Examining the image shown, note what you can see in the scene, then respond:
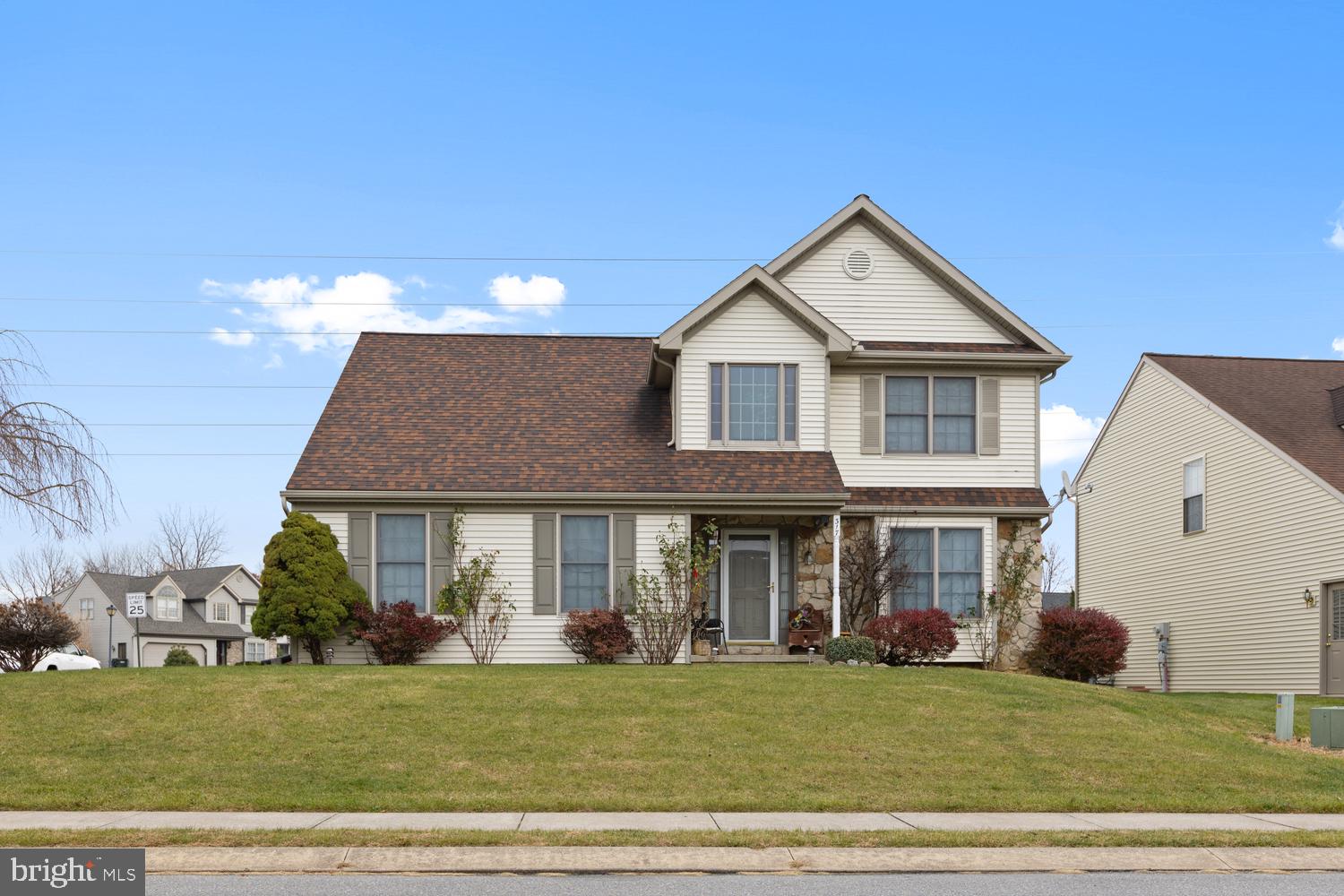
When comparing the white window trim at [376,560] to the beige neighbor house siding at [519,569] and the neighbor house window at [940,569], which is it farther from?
the neighbor house window at [940,569]

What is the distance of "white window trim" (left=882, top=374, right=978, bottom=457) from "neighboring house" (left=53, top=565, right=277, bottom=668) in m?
47.5

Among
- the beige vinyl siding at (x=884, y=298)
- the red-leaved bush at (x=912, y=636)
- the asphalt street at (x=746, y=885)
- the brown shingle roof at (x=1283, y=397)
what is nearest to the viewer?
the asphalt street at (x=746, y=885)

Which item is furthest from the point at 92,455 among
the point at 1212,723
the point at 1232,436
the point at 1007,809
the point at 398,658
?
the point at 1232,436

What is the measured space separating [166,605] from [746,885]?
205ft

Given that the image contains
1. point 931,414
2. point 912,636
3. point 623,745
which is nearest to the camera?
point 623,745

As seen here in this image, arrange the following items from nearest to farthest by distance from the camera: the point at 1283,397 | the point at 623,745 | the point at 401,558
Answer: the point at 623,745
the point at 401,558
the point at 1283,397

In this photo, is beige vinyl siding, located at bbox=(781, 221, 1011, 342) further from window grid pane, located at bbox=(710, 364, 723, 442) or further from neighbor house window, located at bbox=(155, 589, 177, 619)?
neighbor house window, located at bbox=(155, 589, 177, 619)

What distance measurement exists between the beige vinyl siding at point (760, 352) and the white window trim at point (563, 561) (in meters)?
2.10

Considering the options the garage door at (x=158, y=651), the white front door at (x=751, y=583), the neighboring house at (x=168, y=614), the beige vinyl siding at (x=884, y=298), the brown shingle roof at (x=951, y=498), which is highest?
the beige vinyl siding at (x=884, y=298)

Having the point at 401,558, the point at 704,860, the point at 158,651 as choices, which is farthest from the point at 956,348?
the point at 158,651

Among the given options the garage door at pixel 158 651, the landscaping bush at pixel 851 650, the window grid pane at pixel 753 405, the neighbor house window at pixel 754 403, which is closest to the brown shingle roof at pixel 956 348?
the neighbor house window at pixel 754 403

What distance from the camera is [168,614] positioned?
65812mm

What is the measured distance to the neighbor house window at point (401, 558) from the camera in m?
22.8

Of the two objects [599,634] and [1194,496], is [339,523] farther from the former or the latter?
[1194,496]
